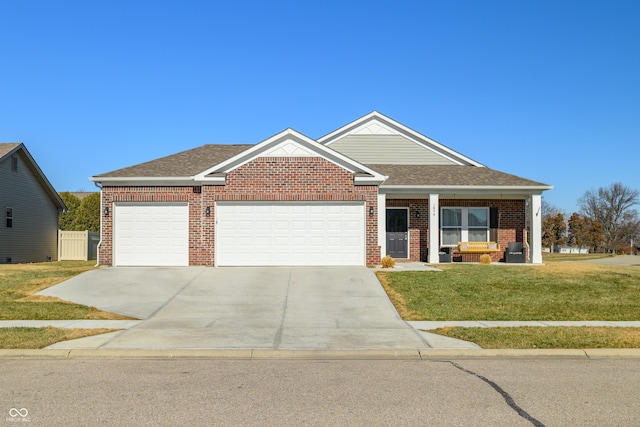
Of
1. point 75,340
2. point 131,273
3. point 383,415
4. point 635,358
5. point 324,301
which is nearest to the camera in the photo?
point 383,415

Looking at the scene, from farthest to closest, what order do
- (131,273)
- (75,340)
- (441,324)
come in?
(131,273)
(441,324)
(75,340)

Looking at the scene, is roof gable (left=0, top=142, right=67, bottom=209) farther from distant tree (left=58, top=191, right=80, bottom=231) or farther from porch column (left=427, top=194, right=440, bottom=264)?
porch column (left=427, top=194, right=440, bottom=264)

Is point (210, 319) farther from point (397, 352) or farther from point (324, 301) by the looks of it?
point (397, 352)

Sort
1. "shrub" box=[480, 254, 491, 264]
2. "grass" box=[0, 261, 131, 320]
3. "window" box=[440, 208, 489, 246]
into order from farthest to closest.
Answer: "window" box=[440, 208, 489, 246] → "shrub" box=[480, 254, 491, 264] → "grass" box=[0, 261, 131, 320]

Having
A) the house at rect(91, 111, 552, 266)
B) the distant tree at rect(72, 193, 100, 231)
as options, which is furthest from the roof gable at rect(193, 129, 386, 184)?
the distant tree at rect(72, 193, 100, 231)

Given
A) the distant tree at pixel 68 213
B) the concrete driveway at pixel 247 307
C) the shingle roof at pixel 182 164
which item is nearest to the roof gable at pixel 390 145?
the shingle roof at pixel 182 164

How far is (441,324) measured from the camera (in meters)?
12.0

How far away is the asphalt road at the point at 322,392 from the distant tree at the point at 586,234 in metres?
59.7

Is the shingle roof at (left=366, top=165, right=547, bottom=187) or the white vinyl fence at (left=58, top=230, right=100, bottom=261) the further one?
the white vinyl fence at (left=58, top=230, right=100, bottom=261)

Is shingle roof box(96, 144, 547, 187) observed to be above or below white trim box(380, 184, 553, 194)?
above

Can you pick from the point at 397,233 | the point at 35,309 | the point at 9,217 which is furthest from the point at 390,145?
the point at 9,217

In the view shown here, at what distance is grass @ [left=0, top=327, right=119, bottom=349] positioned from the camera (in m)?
9.59

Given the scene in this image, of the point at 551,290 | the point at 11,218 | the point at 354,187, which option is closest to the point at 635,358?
the point at 551,290

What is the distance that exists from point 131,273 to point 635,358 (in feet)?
47.9
